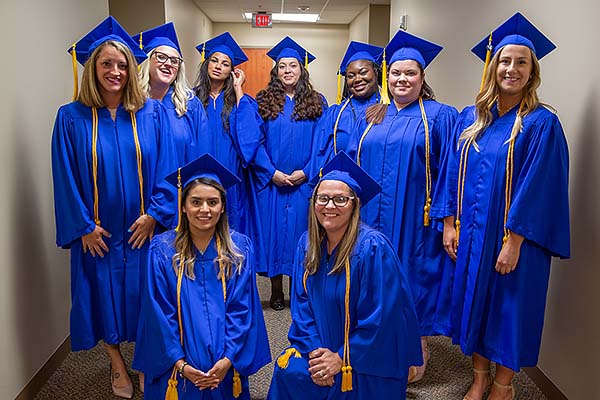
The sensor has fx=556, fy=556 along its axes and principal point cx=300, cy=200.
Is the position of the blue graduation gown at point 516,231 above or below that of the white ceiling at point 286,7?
below

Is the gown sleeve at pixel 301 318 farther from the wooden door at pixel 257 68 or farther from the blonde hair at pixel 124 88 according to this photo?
the wooden door at pixel 257 68

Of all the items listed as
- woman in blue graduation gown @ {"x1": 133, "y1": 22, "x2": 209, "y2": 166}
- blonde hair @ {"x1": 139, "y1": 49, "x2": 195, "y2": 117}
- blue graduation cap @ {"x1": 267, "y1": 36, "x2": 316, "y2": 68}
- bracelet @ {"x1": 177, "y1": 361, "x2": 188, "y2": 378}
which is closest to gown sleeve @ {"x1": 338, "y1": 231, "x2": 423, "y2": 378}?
bracelet @ {"x1": 177, "y1": 361, "x2": 188, "y2": 378}

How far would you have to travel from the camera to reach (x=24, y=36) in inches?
108

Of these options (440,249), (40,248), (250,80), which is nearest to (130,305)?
(40,248)

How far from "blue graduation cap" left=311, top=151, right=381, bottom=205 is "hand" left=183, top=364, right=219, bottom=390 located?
0.89m

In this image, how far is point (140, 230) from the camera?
2.68 metres

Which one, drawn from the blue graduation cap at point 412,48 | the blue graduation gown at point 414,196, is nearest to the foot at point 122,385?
the blue graduation gown at point 414,196

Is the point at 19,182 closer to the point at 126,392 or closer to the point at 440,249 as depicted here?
the point at 126,392

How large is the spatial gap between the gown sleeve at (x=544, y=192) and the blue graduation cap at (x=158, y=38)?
79.9 inches

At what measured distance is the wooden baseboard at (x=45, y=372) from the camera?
9.01 ft

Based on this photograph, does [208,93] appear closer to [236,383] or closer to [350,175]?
[350,175]

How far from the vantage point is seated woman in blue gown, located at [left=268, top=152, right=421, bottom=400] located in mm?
2115

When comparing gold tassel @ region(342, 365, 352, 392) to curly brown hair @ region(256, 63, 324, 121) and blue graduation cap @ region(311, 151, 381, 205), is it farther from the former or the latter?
curly brown hair @ region(256, 63, 324, 121)

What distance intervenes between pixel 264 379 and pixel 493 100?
1.85 meters
